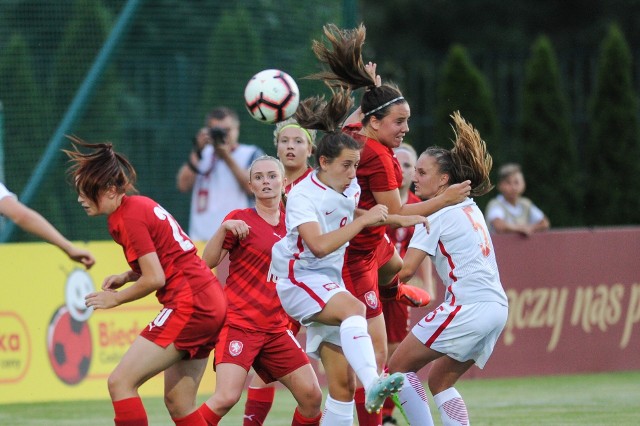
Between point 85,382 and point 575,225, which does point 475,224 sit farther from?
point 575,225

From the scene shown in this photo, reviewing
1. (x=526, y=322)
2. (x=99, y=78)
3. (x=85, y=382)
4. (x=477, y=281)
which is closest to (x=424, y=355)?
(x=477, y=281)

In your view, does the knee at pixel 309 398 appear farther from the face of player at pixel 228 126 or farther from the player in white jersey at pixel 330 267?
the face of player at pixel 228 126

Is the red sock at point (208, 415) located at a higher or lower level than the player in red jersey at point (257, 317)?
lower

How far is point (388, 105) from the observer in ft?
24.0

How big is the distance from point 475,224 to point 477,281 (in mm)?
323

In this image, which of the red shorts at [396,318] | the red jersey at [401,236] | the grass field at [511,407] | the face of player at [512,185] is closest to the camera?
the red shorts at [396,318]

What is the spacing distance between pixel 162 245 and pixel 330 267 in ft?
2.99

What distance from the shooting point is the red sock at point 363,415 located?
752 centimetres

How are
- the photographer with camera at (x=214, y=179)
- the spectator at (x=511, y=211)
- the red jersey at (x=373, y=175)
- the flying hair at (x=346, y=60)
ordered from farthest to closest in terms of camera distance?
the spectator at (x=511, y=211) < the photographer with camera at (x=214, y=179) < the flying hair at (x=346, y=60) < the red jersey at (x=373, y=175)

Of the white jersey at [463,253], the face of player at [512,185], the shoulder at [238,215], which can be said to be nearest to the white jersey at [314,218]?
the white jersey at [463,253]

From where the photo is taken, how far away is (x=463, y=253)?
6.90m

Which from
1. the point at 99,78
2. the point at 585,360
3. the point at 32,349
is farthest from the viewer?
the point at 99,78

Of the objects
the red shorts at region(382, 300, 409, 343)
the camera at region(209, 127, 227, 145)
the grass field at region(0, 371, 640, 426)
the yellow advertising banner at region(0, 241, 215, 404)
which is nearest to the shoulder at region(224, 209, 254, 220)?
the red shorts at region(382, 300, 409, 343)

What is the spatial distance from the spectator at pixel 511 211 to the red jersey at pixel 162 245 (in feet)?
20.9
